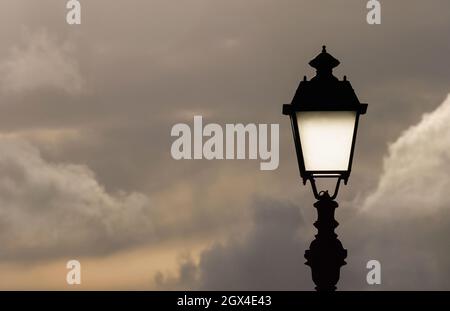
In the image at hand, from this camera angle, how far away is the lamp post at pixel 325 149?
8.01 m

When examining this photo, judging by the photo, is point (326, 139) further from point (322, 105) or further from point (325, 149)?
point (322, 105)

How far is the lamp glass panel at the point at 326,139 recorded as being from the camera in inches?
318

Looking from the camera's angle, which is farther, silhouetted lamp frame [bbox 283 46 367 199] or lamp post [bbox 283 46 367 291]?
silhouetted lamp frame [bbox 283 46 367 199]

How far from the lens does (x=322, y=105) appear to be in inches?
323

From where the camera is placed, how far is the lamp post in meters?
8.01

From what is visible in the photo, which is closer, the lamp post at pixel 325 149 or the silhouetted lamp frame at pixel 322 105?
the lamp post at pixel 325 149

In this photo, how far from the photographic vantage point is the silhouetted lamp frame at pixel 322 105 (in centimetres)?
818

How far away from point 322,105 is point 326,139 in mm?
349
